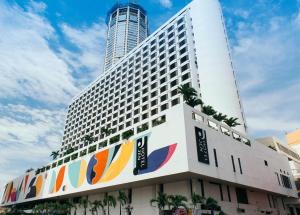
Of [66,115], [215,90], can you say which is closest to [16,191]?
[66,115]

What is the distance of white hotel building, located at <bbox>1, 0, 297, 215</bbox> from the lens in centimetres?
3528

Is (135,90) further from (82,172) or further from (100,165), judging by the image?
(100,165)

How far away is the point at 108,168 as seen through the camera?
43750 millimetres

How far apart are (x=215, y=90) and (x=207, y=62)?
8.19 metres

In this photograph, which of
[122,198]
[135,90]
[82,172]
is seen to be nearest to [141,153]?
[122,198]

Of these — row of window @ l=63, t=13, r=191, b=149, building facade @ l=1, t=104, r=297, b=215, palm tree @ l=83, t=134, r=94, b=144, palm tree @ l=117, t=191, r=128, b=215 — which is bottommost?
palm tree @ l=117, t=191, r=128, b=215

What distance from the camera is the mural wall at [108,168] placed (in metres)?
Answer: 35.4

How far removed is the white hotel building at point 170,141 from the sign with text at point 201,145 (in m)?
0.15

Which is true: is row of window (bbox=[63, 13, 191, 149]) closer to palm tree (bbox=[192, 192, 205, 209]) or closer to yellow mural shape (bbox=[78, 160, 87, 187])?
yellow mural shape (bbox=[78, 160, 87, 187])

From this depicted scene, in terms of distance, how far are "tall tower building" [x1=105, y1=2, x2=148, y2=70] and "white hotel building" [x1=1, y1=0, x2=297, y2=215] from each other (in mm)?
38483

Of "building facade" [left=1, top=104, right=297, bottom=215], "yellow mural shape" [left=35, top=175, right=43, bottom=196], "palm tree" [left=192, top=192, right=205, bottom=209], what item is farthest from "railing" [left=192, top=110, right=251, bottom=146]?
"yellow mural shape" [left=35, top=175, right=43, bottom=196]

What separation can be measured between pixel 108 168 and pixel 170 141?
1517 cm

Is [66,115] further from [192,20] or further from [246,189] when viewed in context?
[246,189]

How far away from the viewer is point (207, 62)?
2394 inches
